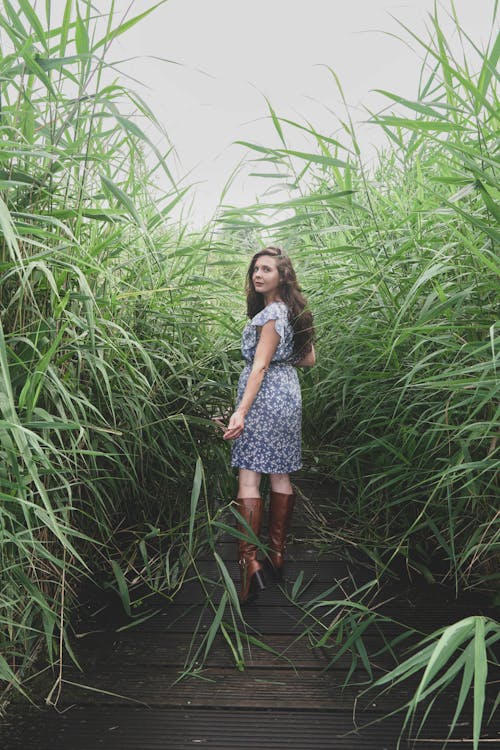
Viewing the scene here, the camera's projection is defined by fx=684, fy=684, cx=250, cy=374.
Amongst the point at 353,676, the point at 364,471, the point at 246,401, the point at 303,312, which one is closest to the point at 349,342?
the point at 303,312

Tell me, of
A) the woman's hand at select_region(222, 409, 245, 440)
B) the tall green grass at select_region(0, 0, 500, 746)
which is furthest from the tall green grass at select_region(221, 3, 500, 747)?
the woman's hand at select_region(222, 409, 245, 440)

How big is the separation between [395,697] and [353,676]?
129 millimetres

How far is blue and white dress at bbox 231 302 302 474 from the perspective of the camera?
2.22m

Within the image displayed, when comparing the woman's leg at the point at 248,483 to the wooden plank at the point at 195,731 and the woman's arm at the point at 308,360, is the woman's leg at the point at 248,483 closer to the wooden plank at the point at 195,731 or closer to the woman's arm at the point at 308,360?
the woman's arm at the point at 308,360

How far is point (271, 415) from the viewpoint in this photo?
2.24 meters

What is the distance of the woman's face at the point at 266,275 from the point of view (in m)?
2.29

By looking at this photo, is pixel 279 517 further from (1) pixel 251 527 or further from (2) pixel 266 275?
(2) pixel 266 275

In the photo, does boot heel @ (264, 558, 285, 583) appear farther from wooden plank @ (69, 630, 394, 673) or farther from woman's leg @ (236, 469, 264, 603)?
wooden plank @ (69, 630, 394, 673)

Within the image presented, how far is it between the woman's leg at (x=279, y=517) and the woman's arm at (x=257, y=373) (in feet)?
1.06

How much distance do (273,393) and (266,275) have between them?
40cm

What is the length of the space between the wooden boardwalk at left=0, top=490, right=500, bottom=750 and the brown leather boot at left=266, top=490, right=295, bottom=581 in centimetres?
25

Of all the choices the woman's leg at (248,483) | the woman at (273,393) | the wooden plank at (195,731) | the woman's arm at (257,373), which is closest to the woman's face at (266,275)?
the woman at (273,393)

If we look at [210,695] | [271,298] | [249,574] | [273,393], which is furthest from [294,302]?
[210,695]

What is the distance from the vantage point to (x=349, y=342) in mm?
2123
